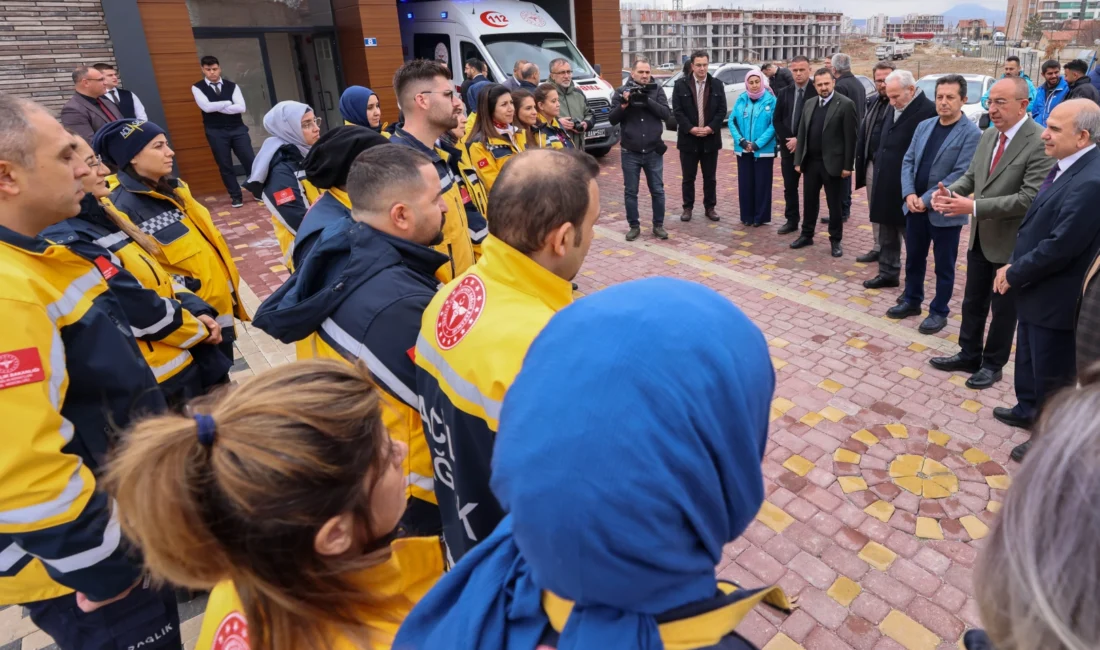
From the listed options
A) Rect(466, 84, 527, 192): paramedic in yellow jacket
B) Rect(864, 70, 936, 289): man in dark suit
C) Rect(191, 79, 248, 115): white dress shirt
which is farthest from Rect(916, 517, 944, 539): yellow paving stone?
Rect(191, 79, 248, 115): white dress shirt

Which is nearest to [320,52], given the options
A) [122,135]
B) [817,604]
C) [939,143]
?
[122,135]

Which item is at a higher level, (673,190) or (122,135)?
(122,135)

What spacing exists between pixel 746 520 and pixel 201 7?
13745mm

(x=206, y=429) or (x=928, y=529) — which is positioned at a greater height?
(x=206, y=429)

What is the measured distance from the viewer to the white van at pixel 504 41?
11.6 m

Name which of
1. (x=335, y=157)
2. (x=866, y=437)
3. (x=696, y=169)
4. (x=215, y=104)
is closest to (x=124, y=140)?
(x=335, y=157)

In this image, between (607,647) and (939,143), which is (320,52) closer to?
(939,143)

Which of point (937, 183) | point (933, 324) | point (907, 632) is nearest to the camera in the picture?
point (907, 632)

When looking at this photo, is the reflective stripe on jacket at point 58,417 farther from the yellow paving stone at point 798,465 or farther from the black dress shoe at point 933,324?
the black dress shoe at point 933,324

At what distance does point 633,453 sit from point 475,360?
90cm

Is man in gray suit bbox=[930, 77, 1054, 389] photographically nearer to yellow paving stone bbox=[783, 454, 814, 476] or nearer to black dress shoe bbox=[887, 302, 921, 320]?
black dress shoe bbox=[887, 302, 921, 320]

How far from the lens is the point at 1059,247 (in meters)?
3.31

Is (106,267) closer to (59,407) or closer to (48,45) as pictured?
(59,407)

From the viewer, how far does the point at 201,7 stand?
11320 mm
